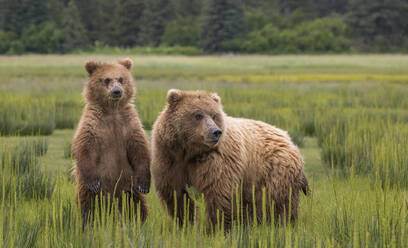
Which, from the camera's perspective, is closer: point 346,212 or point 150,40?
point 346,212

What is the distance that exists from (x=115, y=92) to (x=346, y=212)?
225 cm

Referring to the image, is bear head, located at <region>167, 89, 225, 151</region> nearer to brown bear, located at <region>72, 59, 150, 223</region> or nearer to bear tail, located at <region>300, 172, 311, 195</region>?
brown bear, located at <region>72, 59, 150, 223</region>

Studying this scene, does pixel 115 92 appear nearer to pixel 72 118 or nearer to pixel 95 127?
pixel 95 127

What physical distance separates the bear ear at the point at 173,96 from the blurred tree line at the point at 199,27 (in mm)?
52431

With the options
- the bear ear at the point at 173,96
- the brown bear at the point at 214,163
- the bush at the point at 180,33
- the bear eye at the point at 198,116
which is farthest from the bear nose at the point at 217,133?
the bush at the point at 180,33

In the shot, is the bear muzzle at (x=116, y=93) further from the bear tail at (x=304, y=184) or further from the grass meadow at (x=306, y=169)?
the bear tail at (x=304, y=184)

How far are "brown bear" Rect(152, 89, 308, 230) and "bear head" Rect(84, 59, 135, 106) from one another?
1.50ft

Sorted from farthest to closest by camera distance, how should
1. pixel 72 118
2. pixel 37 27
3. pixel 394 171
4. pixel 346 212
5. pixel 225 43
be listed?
pixel 225 43 < pixel 37 27 < pixel 72 118 < pixel 394 171 < pixel 346 212

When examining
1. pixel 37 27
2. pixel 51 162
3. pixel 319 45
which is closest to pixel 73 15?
pixel 37 27

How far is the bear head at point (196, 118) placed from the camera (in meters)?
4.64

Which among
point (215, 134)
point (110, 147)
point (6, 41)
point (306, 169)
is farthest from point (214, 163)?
point (6, 41)

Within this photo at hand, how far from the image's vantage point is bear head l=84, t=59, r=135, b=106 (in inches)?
199

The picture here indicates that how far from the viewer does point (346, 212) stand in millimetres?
4047

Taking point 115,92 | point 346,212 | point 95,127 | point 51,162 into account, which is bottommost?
point 51,162
